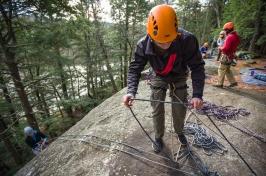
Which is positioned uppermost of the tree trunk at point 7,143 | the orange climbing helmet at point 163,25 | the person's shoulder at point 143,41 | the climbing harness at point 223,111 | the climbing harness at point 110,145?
the orange climbing helmet at point 163,25

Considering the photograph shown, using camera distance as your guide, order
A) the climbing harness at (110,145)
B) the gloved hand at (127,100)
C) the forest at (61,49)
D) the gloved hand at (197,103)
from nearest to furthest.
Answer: the gloved hand at (197,103)
the gloved hand at (127,100)
the climbing harness at (110,145)
the forest at (61,49)

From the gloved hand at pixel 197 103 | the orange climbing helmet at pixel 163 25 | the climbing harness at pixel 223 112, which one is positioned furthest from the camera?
the climbing harness at pixel 223 112

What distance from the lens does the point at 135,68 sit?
2592mm

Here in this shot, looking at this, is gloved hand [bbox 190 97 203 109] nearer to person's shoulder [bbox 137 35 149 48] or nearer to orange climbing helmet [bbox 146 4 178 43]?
orange climbing helmet [bbox 146 4 178 43]

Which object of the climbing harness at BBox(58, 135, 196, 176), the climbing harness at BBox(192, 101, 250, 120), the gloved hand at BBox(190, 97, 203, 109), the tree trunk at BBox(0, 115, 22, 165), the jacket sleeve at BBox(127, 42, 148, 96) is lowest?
the tree trunk at BBox(0, 115, 22, 165)

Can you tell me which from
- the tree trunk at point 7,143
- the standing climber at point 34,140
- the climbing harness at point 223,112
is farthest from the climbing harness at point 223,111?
the tree trunk at point 7,143

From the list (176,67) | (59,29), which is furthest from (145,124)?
(59,29)

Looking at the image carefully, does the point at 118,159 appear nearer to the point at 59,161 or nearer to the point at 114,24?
the point at 59,161

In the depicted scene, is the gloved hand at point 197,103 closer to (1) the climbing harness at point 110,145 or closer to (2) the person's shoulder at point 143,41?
(2) the person's shoulder at point 143,41

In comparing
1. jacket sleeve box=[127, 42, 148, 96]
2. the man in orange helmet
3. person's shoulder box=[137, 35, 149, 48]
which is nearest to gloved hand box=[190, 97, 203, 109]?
the man in orange helmet

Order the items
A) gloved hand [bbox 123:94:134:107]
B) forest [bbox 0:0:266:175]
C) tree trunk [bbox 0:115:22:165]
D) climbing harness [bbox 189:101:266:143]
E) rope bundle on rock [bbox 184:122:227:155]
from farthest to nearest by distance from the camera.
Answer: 1. tree trunk [bbox 0:115:22:165]
2. forest [bbox 0:0:266:175]
3. climbing harness [bbox 189:101:266:143]
4. rope bundle on rock [bbox 184:122:227:155]
5. gloved hand [bbox 123:94:134:107]

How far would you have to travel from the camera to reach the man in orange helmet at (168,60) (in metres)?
2.16

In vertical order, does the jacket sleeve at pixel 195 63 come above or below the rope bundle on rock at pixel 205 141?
above

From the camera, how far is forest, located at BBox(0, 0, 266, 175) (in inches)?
254
